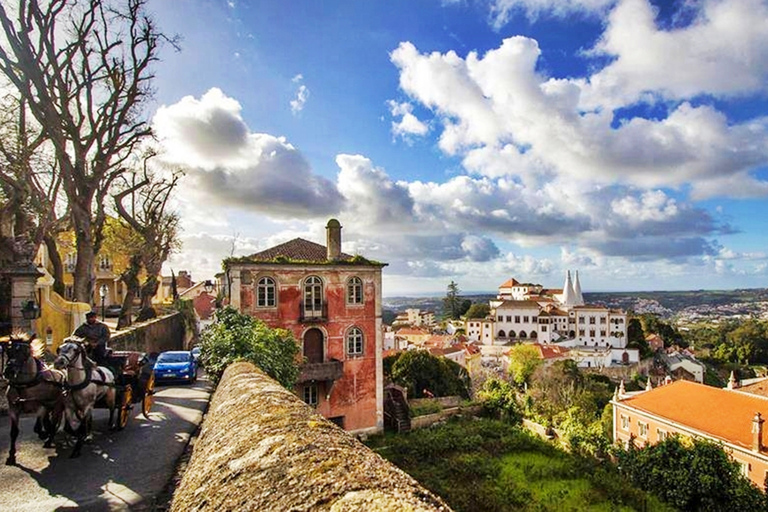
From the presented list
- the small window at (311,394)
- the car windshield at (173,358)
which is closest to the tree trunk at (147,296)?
the car windshield at (173,358)

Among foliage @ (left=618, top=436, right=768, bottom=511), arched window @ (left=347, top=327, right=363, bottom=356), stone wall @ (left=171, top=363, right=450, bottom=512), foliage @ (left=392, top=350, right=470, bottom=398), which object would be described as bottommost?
foliage @ (left=392, top=350, right=470, bottom=398)

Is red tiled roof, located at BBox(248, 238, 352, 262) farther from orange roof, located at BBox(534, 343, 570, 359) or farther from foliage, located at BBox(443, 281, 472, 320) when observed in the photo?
foliage, located at BBox(443, 281, 472, 320)

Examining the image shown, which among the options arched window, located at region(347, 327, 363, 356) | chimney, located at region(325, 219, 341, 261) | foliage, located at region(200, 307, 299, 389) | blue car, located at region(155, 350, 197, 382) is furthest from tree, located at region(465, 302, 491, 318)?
foliage, located at region(200, 307, 299, 389)

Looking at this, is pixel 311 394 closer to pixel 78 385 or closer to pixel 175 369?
pixel 175 369

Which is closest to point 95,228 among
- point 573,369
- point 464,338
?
point 573,369

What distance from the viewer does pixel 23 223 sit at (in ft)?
47.7

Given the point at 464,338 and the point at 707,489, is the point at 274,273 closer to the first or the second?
the point at 707,489

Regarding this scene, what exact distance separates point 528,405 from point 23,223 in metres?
25.3

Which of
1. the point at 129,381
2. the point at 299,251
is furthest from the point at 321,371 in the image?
the point at 129,381

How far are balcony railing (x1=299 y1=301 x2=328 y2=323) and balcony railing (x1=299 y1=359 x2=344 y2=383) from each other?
198 centimetres

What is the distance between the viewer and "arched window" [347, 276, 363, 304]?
19688 mm

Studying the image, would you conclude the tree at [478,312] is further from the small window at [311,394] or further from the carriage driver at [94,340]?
the carriage driver at [94,340]

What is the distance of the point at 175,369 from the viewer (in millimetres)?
13578

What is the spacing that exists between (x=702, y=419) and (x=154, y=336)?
1124 inches
